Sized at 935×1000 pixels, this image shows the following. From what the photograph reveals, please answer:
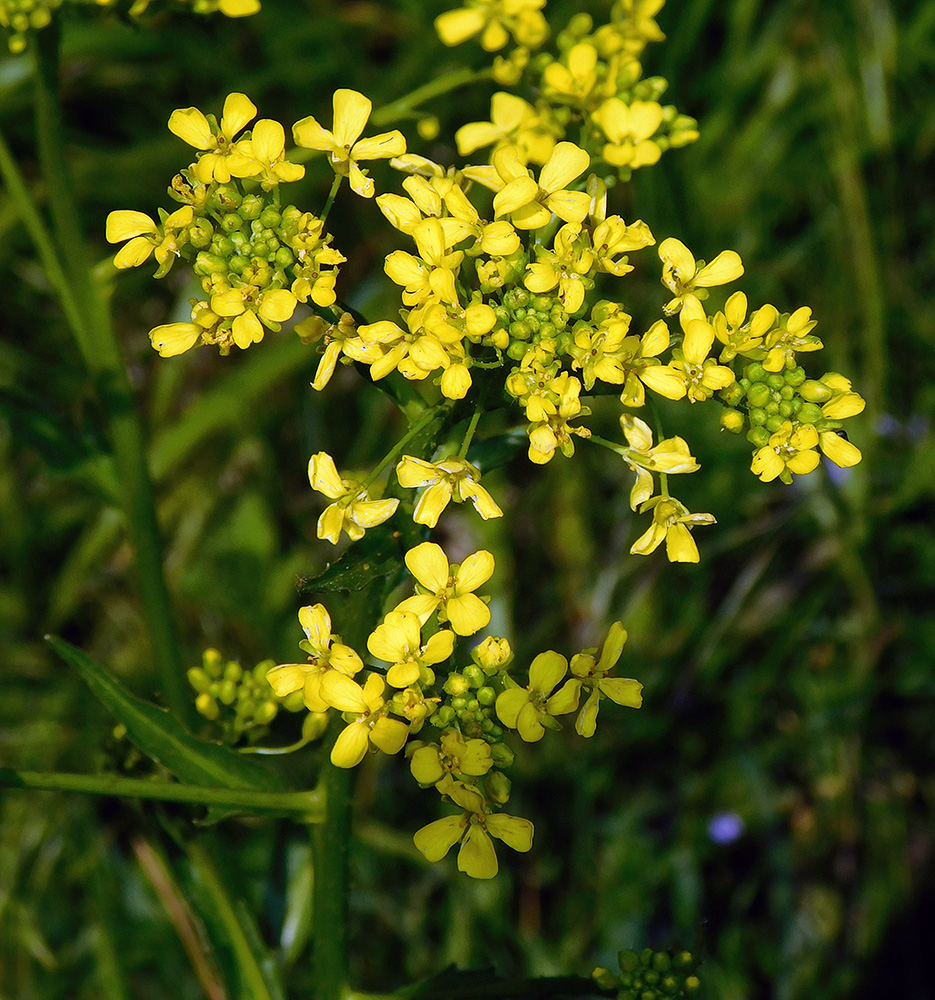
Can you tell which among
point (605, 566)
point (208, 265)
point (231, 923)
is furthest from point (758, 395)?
point (605, 566)

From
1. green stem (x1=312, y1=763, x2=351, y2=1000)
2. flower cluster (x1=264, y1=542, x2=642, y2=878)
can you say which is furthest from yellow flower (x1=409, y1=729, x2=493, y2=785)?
green stem (x1=312, y1=763, x2=351, y2=1000)

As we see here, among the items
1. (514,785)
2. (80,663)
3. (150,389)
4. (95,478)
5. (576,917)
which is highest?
(80,663)

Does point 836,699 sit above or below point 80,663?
below

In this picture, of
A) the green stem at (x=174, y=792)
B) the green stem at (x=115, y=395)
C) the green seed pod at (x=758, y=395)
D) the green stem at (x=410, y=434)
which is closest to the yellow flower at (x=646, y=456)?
the green seed pod at (x=758, y=395)

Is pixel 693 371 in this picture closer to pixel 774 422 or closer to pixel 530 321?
pixel 774 422

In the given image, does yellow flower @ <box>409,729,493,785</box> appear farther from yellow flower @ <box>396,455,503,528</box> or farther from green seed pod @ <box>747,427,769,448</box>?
green seed pod @ <box>747,427,769,448</box>

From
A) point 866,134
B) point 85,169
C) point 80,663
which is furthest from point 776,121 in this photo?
point 80,663

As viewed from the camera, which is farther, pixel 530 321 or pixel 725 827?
pixel 725 827

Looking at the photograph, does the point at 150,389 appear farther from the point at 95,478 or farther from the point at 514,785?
the point at 514,785
